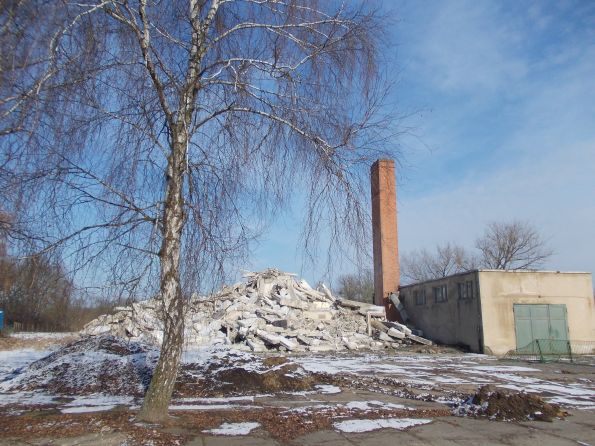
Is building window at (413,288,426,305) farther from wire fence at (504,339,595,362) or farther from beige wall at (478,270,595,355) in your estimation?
wire fence at (504,339,595,362)

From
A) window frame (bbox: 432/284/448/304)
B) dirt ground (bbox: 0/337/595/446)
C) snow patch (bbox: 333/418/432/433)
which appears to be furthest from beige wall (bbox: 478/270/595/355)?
snow patch (bbox: 333/418/432/433)

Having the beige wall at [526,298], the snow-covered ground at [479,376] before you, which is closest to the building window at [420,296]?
the beige wall at [526,298]

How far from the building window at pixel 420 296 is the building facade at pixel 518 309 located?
329 centimetres

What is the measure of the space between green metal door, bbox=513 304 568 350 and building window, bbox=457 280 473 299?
211cm

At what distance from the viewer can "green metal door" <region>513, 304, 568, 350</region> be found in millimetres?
24594

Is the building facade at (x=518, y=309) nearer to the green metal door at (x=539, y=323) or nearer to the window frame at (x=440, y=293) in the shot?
the green metal door at (x=539, y=323)

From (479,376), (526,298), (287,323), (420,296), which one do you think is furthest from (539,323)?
(479,376)

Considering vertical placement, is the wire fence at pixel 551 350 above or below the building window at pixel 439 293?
below

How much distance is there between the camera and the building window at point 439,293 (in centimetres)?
2814

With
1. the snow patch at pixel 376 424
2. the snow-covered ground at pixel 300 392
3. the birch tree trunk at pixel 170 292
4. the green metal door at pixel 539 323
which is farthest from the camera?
the green metal door at pixel 539 323

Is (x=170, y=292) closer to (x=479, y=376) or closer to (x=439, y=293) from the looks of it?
(x=479, y=376)

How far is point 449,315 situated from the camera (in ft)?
90.1

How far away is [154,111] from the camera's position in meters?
6.84

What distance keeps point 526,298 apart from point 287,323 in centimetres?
1163
